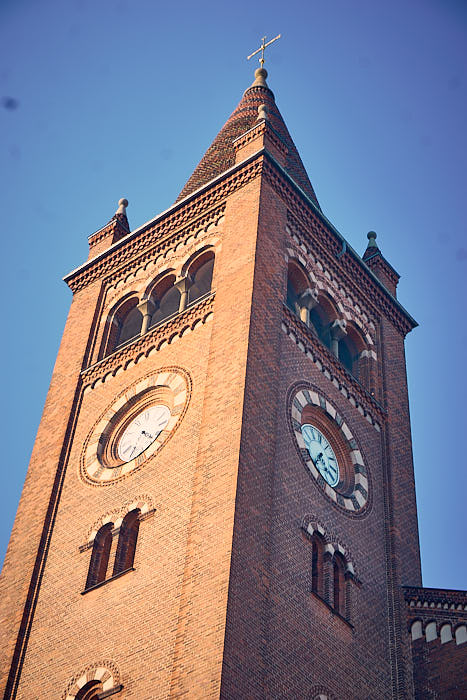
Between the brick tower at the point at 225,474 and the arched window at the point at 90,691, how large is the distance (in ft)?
0.08

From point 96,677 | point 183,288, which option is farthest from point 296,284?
point 96,677

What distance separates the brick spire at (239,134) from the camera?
34469 millimetres

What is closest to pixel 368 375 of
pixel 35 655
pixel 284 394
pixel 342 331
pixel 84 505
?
pixel 342 331

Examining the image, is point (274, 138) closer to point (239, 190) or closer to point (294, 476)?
point (239, 190)

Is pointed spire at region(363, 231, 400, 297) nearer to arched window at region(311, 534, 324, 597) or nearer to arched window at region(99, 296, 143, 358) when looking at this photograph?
arched window at region(99, 296, 143, 358)

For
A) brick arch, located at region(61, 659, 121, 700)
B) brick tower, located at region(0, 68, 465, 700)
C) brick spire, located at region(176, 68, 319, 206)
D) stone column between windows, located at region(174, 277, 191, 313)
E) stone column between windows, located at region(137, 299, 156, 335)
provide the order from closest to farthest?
1. brick arch, located at region(61, 659, 121, 700)
2. brick tower, located at region(0, 68, 465, 700)
3. stone column between windows, located at region(174, 277, 191, 313)
4. stone column between windows, located at region(137, 299, 156, 335)
5. brick spire, located at region(176, 68, 319, 206)

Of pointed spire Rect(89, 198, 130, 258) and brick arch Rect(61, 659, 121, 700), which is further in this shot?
pointed spire Rect(89, 198, 130, 258)

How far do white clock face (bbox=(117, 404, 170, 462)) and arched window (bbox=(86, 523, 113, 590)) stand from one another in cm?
197

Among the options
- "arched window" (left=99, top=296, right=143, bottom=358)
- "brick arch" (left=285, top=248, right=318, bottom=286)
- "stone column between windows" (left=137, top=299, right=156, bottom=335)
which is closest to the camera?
"brick arch" (left=285, top=248, right=318, bottom=286)

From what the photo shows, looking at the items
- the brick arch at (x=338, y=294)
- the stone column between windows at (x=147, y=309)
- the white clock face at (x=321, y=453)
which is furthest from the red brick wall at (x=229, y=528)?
the stone column between windows at (x=147, y=309)

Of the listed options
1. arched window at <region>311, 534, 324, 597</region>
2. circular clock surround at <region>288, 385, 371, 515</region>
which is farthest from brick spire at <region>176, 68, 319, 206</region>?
arched window at <region>311, 534, 324, 597</region>

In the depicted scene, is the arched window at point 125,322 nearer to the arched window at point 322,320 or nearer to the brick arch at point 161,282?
the brick arch at point 161,282

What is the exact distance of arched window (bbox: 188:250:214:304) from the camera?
100 ft

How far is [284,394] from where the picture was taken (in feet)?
85.3
